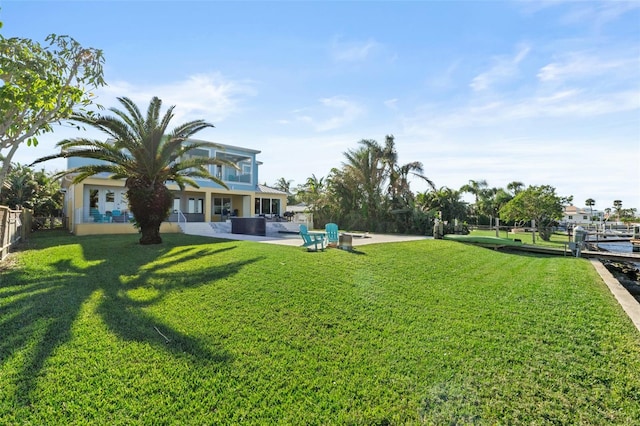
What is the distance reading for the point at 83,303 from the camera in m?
6.49

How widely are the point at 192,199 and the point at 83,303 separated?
23169 mm

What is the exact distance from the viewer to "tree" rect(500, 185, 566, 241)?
91.9 feet

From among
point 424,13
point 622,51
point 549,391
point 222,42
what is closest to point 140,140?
point 222,42

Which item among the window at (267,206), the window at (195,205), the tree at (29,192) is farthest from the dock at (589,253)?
the tree at (29,192)

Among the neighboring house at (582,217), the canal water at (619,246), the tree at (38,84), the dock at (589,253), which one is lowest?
the canal water at (619,246)

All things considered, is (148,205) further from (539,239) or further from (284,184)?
(284,184)

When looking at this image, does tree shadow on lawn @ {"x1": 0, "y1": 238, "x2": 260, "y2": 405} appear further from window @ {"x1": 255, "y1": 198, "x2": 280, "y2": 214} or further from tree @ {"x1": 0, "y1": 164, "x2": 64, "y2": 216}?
window @ {"x1": 255, "y1": 198, "x2": 280, "y2": 214}

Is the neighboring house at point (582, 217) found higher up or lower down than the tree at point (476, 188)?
lower down

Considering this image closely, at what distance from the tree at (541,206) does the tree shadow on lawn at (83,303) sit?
27.1 meters

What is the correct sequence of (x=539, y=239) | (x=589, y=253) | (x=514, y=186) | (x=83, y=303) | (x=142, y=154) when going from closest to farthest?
(x=83, y=303) → (x=142, y=154) → (x=589, y=253) → (x=539, y=239) → (x=514, y=186)

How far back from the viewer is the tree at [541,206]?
91.9 feet

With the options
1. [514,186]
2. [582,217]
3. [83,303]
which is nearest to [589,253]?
[83,303]

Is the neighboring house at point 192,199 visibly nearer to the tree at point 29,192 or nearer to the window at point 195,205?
the window at point 195,205

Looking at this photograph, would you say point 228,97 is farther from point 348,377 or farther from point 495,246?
point 495,246
